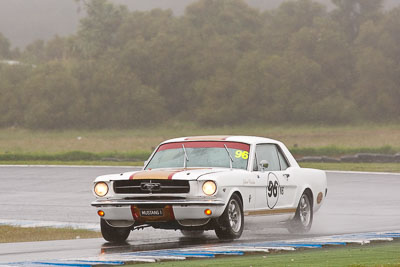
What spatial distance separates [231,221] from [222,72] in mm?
100515

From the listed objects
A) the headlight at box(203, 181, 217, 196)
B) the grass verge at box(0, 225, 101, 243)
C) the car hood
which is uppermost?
the car hood

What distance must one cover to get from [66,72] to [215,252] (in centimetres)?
11250

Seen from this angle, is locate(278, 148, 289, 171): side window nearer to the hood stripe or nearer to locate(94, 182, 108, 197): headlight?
the hood stripe

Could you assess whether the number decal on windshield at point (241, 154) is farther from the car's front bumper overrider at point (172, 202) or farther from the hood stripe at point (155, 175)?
the car's front bumper overrider at point (172, 202)

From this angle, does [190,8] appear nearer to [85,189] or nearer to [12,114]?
[12,114]

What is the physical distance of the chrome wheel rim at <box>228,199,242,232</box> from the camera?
13367 millimetres

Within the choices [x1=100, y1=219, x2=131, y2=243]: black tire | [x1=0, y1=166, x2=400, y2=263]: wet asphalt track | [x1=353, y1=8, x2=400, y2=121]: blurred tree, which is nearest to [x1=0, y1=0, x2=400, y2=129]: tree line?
[x1=353, y1=8, x2=400, y2=121]: blurred tree

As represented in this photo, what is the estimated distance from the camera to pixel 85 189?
27312 mm

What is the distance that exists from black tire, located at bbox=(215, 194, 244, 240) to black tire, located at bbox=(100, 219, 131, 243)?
1.41 metres

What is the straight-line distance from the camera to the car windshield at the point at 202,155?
14273 millimetres

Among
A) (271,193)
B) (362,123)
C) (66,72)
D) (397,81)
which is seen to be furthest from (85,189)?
(66,72)

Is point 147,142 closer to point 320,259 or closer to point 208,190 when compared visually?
point 208,190

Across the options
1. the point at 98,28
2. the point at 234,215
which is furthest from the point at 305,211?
the point at 98,28

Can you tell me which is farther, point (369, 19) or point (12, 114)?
point (369, 19)
